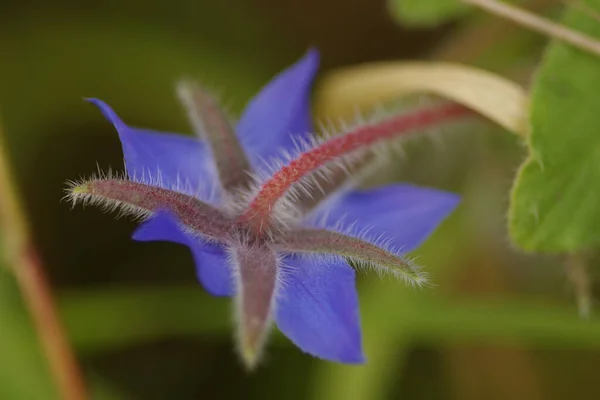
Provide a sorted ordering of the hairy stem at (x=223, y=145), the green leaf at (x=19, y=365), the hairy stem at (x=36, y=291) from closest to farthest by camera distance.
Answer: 1. the hairy stem at (x=223, y=145)
2. the hairy stem at (x=36, y=291)
3. the green leaf at (x=19, y=365)

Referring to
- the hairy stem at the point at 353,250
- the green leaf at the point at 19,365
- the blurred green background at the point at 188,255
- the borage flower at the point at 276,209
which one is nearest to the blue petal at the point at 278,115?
the borage flower at the point at 276,209

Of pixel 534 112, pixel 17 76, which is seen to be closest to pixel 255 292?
pixel 534 112

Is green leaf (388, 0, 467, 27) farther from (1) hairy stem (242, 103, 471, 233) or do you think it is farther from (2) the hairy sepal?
(2) the hairy sepal

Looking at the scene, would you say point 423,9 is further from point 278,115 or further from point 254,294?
point 254,294

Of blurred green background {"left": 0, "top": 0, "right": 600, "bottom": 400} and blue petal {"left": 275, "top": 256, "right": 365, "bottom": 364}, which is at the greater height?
blue petal {"left": 275, "top": 256, "right": 365, "bottom": 364}

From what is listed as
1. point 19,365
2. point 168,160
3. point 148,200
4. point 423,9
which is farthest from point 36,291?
point 423,9

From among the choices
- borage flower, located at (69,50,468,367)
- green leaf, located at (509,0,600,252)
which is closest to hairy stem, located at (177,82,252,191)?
borage flower, located at (69,50,468,367)

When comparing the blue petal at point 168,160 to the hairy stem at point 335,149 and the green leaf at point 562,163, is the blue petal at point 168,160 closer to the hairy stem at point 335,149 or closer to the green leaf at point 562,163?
the hairy stem at point 335,149
